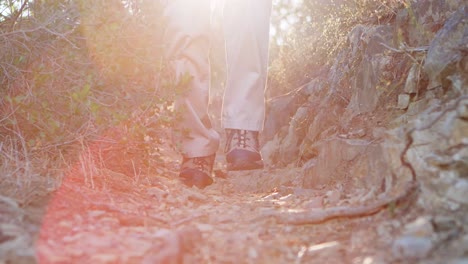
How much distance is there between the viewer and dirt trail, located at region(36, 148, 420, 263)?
1398mm

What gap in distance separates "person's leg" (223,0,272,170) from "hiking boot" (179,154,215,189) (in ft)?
0.46

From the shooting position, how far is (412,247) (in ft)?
4.21

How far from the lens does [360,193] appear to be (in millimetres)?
1962

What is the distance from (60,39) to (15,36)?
24 cm

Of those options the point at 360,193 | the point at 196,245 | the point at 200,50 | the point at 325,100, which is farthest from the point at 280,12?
the point at 196,245

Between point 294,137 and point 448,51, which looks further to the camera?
point 294,137

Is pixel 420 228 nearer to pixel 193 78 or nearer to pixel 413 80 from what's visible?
pixel 413 80

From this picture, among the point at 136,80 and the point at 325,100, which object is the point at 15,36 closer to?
the point at 136,80

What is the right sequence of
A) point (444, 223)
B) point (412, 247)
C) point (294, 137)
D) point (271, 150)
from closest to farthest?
point (412, 247), point (444, 223), point (294, 137), point (271, 150)

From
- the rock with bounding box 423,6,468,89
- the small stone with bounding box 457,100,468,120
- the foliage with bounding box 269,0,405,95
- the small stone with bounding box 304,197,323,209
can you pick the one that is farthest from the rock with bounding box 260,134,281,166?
the small stone with bounding box 457,100,468,120

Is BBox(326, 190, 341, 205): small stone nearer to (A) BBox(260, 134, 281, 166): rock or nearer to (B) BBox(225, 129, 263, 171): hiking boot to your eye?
(B) BBox(225, 129, 263, 171): hiking boot

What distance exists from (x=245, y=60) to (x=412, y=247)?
168cm

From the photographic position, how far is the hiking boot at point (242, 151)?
268 cm

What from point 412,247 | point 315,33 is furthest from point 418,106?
point 315,33
